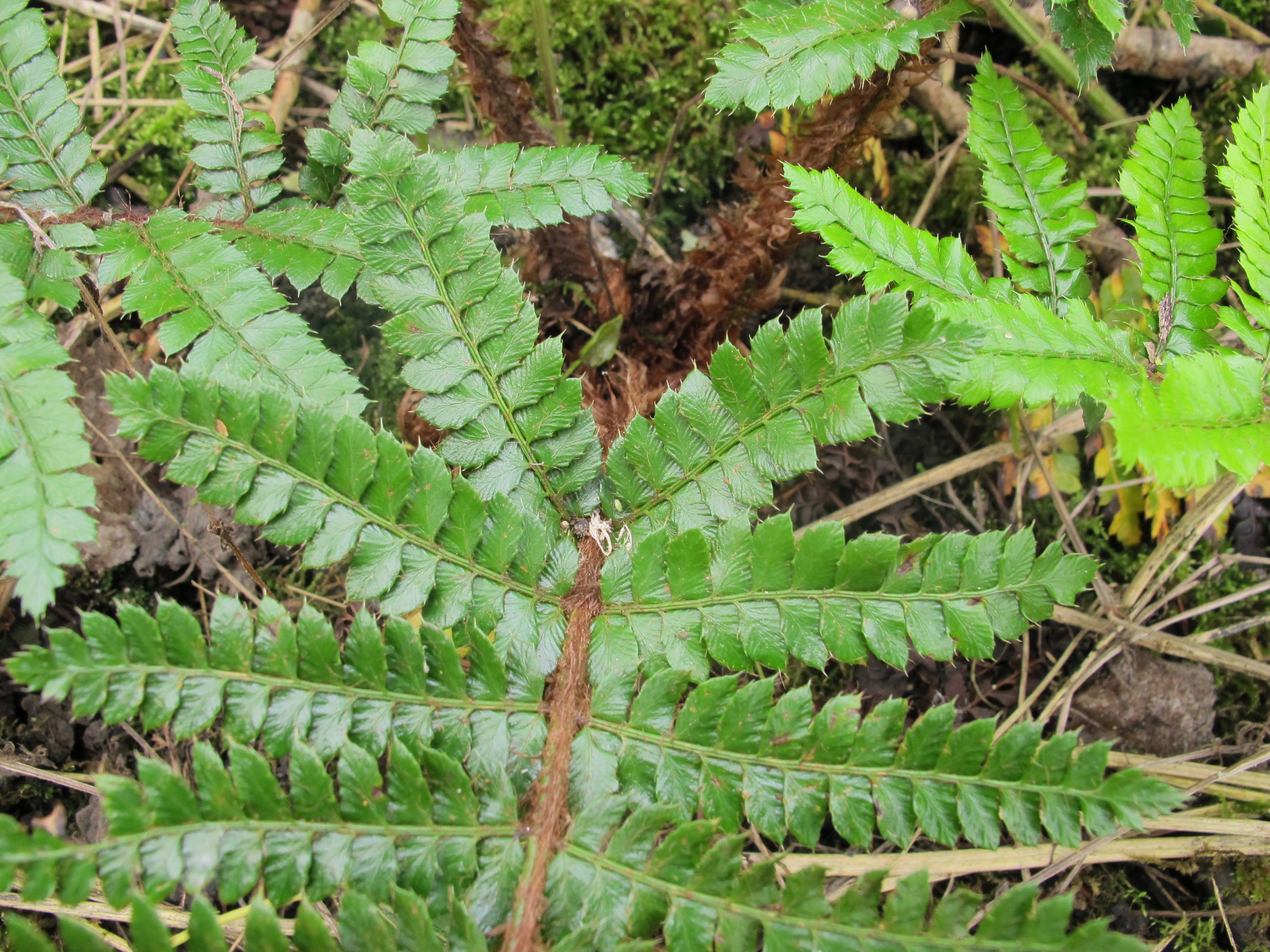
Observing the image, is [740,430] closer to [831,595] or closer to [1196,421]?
[831,595]

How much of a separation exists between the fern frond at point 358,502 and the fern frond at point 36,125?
34.2 inches

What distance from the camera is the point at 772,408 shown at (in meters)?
1.98

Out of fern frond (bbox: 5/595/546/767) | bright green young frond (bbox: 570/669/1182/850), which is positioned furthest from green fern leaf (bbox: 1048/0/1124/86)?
fern frond (bbox: 5/595/546/767)

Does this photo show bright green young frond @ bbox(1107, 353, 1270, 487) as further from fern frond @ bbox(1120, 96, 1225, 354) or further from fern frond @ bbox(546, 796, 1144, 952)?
fern frond @ bbox(546, 796, 1144, 952)

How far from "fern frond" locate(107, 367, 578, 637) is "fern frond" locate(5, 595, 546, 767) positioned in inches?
4.0

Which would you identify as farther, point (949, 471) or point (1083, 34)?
point (949, 471)

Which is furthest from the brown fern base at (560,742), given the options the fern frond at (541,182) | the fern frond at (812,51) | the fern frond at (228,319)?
the fern frond at (812,51)

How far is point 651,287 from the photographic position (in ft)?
9.64

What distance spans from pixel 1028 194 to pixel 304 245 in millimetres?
2034

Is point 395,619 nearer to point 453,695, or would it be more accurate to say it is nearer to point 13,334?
point 453,695

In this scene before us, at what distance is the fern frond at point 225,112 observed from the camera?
7.59 feet

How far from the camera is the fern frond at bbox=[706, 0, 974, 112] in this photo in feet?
6.88

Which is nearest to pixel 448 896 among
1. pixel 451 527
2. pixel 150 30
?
pixel 451 527

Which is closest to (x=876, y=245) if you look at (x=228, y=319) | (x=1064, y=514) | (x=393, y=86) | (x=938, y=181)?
(x=938, y=181)
